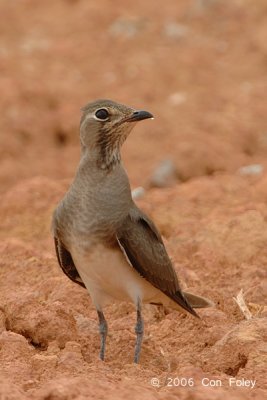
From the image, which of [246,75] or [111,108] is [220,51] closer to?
[246,75]

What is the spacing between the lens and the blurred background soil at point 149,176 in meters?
5.27

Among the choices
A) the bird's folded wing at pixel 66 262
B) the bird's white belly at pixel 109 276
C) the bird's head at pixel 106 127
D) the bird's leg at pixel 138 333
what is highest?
the bird's head at pixel 106 127

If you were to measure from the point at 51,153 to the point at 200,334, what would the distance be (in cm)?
562

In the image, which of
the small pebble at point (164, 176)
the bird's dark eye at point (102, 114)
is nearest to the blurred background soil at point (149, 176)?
the small pebble at point (164, 176)

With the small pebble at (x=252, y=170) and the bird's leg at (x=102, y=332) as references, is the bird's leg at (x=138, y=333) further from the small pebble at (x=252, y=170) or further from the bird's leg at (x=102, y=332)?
the small pebble at (x=252, y=170)

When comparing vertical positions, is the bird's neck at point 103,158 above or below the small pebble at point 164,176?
below

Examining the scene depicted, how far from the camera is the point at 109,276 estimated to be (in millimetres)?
5809

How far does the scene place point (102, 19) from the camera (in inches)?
577

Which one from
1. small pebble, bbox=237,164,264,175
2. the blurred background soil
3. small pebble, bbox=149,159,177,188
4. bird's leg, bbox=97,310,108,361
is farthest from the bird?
small pebble, bbox=149,159,177,188

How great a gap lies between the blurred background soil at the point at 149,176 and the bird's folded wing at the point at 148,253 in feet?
1.02

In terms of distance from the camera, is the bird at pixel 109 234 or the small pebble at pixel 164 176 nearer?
the bird at pixel 109 234

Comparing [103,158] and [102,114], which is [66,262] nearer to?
[103,158]

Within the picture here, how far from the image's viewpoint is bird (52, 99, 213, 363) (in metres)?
5.73

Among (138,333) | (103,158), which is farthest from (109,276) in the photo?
(103,158)
